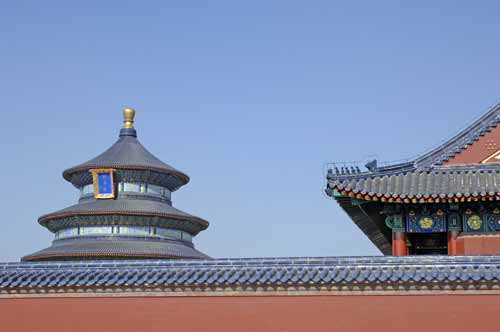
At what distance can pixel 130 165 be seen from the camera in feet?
93.7

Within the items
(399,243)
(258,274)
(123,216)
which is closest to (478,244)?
(399,243)

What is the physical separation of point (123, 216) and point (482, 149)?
1330cm

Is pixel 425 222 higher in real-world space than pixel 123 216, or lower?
lower

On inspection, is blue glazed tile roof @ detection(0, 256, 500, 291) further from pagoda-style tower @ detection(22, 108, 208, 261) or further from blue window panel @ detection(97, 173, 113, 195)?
blue window panel @ detection(97, 173, 113, 195)

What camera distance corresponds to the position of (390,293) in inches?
580

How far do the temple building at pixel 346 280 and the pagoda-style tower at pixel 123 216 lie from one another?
9.92m

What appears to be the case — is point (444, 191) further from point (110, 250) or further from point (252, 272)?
point (110, 250)

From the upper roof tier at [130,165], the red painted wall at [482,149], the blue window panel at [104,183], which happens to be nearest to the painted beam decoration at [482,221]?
the red painted wall at [482,149]

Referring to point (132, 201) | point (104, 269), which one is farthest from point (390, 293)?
point (132, 201)

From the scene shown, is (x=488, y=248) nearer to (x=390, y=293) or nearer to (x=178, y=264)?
(x=390, y=293)

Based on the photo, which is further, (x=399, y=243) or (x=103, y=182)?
(x=103, y=182)

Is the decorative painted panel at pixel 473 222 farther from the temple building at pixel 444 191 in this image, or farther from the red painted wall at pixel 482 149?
the red painted wall at pixel 482 149

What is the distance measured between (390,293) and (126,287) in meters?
4.95

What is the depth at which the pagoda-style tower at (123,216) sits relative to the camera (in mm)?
26922
